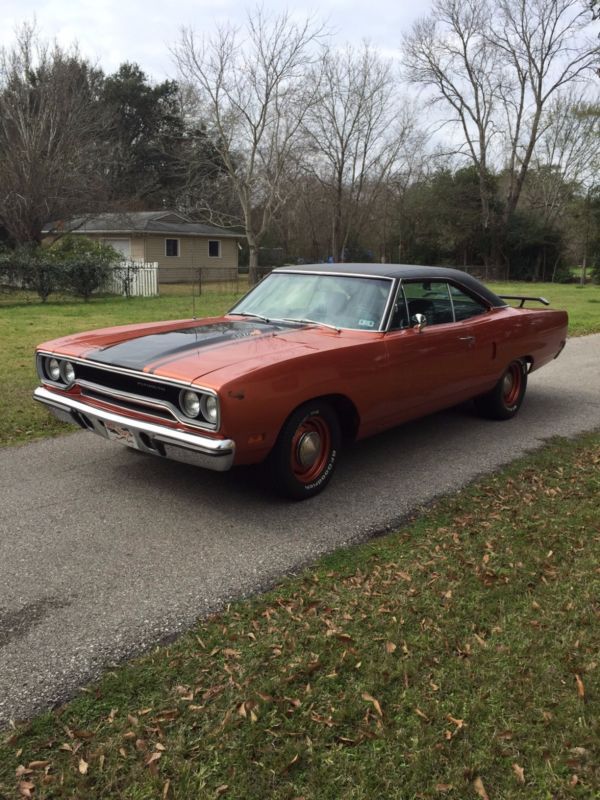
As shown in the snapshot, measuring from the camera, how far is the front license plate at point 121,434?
13.9 ft

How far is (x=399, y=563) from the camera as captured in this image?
12.0 ft

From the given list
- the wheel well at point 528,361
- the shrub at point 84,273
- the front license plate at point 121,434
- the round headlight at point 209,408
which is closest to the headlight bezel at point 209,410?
the round headlight at point 209,408

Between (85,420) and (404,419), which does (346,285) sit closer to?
(404,419)

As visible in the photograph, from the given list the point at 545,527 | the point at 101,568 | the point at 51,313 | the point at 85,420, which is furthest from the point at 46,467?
the point at 51,313

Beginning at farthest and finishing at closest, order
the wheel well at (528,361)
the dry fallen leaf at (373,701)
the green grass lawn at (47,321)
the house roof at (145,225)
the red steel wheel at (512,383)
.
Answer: the house roof at (145,225), the wheel well at (528,361), the red steel wheel at (512,383), the green grass lawn at (47,321), the dry fallen leaf at (373,701)

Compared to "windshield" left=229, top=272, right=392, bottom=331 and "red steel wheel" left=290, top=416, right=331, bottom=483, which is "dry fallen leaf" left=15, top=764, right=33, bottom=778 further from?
"windshield" left=229, top=272, right=392, bottom=331

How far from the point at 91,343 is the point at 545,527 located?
333 centimetres

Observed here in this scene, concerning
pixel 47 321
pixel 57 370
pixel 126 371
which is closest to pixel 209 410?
pixel 126 371

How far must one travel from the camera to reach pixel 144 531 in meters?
3.99

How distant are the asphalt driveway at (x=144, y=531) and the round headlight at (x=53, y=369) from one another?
2.36ft

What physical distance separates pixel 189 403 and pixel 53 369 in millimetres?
1486

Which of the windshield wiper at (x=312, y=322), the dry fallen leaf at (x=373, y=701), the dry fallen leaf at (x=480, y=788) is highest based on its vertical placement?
the windshield wiper at (x=312, y=322)

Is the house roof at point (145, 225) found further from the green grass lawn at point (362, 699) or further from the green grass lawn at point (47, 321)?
the green grass lawn at point (362, 699)

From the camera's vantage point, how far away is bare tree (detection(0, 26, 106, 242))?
23641 millimetres
